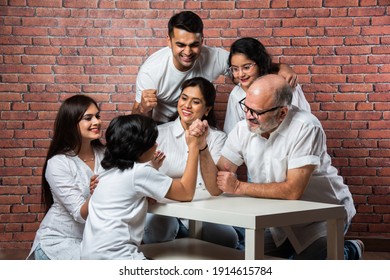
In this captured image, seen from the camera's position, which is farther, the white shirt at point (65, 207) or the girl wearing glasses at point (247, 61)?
the girl wearing glasses at point (247, 61)

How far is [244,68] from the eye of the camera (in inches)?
130

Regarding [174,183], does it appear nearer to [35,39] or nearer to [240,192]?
[240,192]

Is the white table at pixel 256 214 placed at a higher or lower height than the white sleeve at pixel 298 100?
lower

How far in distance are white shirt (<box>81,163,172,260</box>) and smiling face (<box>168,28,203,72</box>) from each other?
126 centimetres

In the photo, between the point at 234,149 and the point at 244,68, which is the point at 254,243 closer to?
the point at 234,149

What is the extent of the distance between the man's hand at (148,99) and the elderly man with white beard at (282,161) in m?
0.69

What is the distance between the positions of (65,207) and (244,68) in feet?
4.08

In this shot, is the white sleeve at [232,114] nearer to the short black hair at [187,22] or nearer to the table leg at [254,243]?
the short black hair at [187,22]

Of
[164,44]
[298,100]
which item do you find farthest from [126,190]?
[164,44]

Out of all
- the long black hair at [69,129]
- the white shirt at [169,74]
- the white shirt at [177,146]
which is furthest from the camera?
the white shirt at [169,74]

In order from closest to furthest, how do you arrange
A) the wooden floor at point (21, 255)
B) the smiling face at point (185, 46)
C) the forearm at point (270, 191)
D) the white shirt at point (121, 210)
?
the white shirt at point (121, 210)
the forearm at point (270, 191)
the smiling face at point (185, 46)
the wooden floor at point (21, 255)

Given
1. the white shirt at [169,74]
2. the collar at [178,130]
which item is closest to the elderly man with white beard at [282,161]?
the collar at [178,130]

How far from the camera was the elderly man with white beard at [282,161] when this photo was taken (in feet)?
8.34

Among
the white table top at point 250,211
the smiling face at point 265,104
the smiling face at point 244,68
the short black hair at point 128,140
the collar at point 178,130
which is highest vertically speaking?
the smiling face at point 244,68
